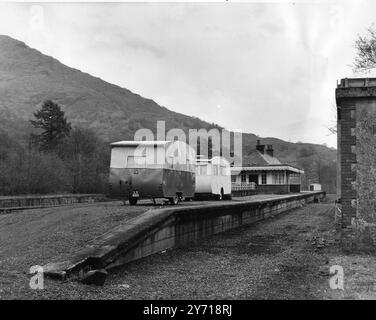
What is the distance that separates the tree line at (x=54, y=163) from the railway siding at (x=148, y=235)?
28.4m

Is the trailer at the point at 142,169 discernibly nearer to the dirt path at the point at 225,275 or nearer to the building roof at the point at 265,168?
the dirt path at the point at 225,275

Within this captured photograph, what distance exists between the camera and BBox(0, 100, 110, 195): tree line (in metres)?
42.0

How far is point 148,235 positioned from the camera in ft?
34.9

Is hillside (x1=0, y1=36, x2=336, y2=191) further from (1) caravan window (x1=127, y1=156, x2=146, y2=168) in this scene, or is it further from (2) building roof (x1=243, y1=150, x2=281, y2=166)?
(1) caravan window (x1=127, y1=156, x2=146, y2=168)

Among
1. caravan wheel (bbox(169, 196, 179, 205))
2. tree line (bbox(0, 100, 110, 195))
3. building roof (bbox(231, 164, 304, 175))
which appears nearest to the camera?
caravan wheel (bbox(169, 196, 179, 205))

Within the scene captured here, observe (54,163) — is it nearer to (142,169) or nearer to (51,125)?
(51,125)

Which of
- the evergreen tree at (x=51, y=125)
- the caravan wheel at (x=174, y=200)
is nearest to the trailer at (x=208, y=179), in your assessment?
the caravan wheel at (x=174, y=200)

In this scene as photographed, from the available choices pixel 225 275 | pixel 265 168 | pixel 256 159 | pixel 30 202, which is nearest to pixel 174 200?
pixel 225 275

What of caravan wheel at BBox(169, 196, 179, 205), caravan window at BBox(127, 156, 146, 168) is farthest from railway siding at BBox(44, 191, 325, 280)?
caravan window at BBox(127, 156, 146, 168)

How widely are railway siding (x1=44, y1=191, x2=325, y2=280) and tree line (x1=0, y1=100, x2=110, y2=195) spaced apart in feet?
93.2
